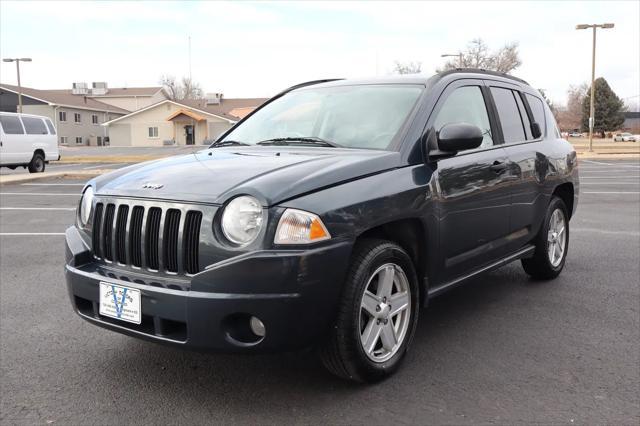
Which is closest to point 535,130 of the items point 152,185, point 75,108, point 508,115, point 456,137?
point 508,115

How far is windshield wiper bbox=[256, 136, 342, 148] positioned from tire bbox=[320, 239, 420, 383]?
2.92ft

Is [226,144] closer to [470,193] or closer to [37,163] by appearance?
[470,193]

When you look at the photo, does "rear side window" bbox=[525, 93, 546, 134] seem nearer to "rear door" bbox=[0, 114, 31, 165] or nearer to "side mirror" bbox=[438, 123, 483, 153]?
"side mirror" bbox=[438, 123, 483, 153]

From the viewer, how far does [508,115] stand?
477 cm

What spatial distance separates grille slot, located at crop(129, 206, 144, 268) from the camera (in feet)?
9.82

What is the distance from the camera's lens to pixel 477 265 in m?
4.12

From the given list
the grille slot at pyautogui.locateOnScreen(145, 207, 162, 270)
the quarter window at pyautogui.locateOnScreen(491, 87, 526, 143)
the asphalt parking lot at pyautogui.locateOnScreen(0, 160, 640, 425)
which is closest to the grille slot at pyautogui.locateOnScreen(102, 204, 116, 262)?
the grille slot at pyautogui.locateOnScreen(145, 207, 162, 270)

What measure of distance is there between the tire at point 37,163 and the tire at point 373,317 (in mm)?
20679

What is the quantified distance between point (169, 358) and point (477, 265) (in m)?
2.15

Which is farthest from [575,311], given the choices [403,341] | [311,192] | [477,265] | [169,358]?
[169,358]

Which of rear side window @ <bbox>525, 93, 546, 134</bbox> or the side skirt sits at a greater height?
rear side window @ <bbox>525, 93, 546, 134</bbox>

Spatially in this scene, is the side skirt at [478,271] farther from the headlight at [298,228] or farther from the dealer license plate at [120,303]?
the dealer license plate at [120,303]

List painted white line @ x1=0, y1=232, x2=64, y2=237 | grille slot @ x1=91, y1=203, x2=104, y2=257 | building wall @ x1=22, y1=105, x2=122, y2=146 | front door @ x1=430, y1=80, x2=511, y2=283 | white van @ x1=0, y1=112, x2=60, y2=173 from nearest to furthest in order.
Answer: grille slot @ x1=91, y1=203, x2=104, y2=257 → front door @ x1=430, y1=80, x2=511, y2=283 → painted white line @ x1=0, y1=232, x2=64, y2=237 → white van @ x1=0, y1=112, x2=60, y2=173 → building wall @ x1=22, y1=105, x2=122, y2=146

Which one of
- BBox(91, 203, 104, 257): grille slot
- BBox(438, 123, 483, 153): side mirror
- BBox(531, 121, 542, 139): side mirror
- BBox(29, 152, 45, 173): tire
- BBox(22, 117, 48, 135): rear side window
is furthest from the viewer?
BBox(29, 152, 45, 173): tire
